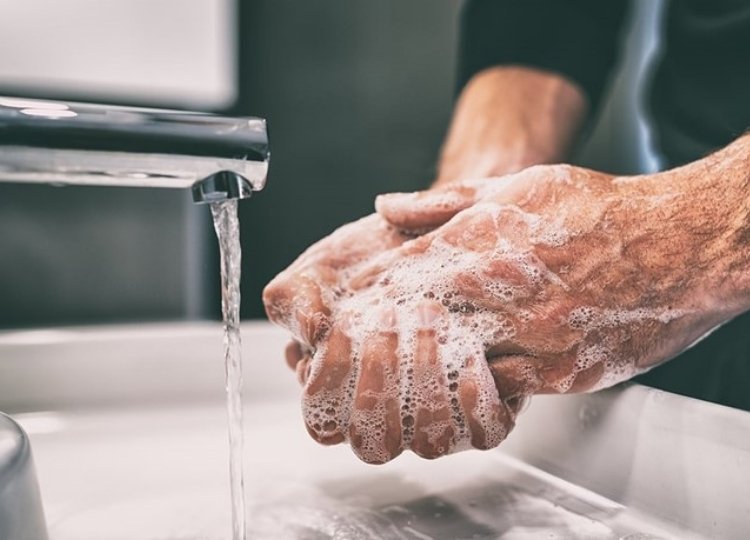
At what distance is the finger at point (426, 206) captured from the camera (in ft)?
1.34

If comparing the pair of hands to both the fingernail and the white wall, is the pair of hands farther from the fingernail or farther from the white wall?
the white wall

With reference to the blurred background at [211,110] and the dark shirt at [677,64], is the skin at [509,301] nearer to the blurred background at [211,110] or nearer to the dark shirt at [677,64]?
the dark shirt at [677,64]

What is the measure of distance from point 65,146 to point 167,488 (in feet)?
0.74

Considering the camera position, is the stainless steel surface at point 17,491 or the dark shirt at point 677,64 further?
the dark shirt at point 677,64

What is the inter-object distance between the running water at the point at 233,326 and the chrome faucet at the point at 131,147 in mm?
28

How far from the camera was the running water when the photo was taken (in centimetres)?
37

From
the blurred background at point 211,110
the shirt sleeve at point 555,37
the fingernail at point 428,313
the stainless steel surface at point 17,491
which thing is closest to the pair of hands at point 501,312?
the fingernail at point 428,313

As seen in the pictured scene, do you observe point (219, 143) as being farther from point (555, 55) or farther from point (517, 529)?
point (555, 55)

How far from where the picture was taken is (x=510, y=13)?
83 centimetres

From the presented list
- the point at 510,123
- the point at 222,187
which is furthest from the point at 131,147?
the point at 510,123

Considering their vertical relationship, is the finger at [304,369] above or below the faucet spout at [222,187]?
below

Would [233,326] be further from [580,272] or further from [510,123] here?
[510,123]

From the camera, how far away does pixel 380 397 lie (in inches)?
13.9

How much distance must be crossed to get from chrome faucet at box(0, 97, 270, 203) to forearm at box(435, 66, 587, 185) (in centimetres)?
39
